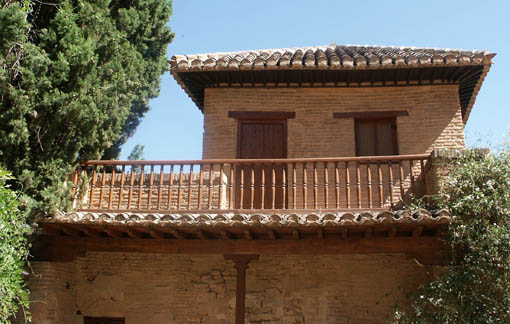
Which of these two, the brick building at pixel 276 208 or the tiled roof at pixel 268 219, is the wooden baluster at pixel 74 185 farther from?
the tiled roof at pixel 268 219

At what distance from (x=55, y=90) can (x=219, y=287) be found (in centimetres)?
416

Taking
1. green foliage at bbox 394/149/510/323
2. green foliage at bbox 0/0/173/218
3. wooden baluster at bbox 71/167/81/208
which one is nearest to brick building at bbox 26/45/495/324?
wooden baluster at bbox 71/167/81/208

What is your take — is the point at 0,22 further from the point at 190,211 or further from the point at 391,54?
the point at 391,54

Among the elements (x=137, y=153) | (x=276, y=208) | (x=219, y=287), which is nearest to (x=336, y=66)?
(x=276, y=208)

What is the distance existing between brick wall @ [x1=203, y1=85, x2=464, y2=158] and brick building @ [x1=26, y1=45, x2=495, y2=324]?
0.02 metres

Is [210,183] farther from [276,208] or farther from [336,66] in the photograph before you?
[336,66]

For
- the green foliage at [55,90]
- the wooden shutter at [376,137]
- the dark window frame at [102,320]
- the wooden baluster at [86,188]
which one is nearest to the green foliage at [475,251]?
the wooden shutter at [376,137]

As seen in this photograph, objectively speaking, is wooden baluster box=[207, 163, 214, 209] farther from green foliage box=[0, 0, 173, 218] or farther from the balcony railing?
green foliage box=[0, 0, 173, 218]

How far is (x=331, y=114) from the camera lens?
1012cm

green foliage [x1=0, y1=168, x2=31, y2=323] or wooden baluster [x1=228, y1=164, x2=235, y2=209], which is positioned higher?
wooden baluster [x1=228, y1=164, x2=235, y2=209]

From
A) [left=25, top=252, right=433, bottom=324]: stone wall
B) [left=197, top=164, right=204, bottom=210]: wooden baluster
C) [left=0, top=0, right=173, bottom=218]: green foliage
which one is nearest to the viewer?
[left=0, top=0, right=173, bottom=218]: green foliage

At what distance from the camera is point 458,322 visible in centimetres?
667

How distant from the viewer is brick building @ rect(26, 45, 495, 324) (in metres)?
7.65

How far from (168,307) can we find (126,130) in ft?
15.4
